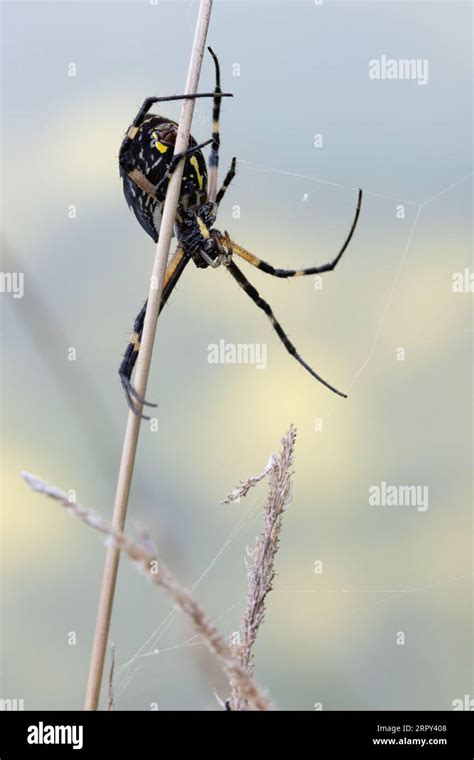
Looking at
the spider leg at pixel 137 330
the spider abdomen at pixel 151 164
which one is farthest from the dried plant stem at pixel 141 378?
the spider leg at pixel 137 330

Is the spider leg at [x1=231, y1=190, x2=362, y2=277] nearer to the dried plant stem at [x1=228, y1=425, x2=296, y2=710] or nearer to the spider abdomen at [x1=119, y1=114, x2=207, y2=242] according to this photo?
the spider abdomen at [x1=119, y1=114, x2=207, y2=242]

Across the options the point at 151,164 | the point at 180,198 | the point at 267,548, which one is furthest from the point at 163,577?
the point at 180,198

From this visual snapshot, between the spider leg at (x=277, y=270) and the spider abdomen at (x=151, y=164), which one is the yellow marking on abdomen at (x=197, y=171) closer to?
the spider abdomen at (x=151, y=164)

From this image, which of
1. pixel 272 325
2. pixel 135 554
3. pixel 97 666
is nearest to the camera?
pixel 135 554

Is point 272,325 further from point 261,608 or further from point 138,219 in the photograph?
point 261,608

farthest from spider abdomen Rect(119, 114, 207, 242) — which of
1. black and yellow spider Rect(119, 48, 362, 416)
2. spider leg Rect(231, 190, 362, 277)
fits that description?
spider leg Rect(231, 190, 362, 277)
